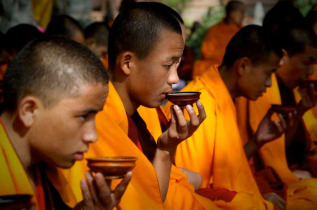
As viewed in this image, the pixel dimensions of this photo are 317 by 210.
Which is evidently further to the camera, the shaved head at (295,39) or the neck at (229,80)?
the shaved head at (295,39)

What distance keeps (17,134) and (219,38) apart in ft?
27.5

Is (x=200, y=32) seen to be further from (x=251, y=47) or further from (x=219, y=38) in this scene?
(x=251, y=47)

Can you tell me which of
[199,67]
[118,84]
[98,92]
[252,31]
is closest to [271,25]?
[252,31]

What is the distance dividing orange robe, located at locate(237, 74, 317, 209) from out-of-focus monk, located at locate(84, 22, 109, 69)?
2402 mm

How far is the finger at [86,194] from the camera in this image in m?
2.17

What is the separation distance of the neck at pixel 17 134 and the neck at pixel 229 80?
7.69ft

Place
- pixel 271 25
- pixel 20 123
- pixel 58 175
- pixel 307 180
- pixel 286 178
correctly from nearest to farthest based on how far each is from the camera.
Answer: pixel 20 123
pixel 58 175
pixel 307 180
pixel 286 178
pixel 271 25

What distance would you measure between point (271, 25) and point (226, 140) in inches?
132

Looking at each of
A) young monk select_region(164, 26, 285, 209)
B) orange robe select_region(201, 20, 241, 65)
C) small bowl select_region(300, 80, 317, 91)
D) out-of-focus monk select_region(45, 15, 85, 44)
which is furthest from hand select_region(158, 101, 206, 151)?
orange robe select_region(201, 20, 241, 65)

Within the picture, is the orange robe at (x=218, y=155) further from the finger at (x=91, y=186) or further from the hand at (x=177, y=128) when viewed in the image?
the finger at (x=91, y=186)

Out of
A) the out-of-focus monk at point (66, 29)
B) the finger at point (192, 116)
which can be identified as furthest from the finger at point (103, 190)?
the out-of-focus monk at point (66, 29)

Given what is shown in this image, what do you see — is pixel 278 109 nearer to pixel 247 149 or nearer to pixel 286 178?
pixel 247 149

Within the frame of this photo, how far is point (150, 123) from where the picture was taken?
3.58 meters

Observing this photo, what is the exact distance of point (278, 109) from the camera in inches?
165
